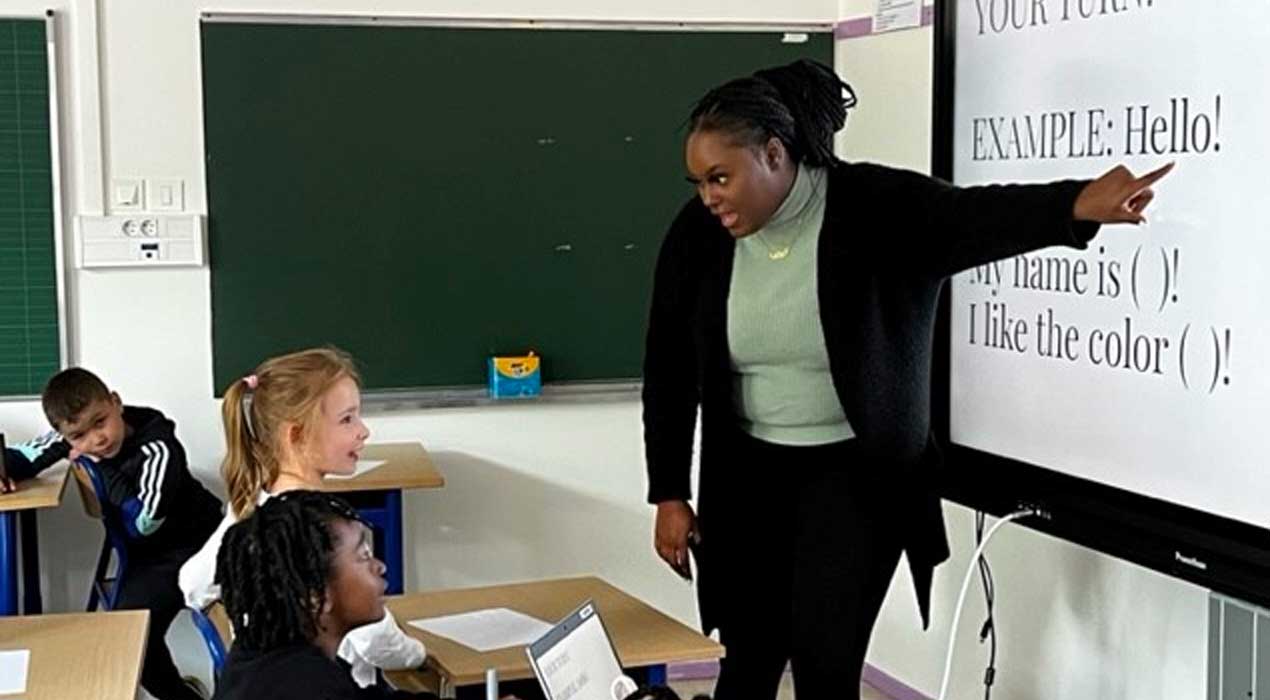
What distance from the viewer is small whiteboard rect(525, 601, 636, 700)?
6.67 ft

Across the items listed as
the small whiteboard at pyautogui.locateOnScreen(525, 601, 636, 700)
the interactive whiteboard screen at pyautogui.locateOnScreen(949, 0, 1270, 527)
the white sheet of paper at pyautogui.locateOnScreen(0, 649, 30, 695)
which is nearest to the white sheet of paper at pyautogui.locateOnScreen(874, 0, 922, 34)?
the interactive whiteboard screen at pyautogui.locateOnScreen(949, 0, 1270, 527)

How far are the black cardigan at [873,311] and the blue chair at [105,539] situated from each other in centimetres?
191

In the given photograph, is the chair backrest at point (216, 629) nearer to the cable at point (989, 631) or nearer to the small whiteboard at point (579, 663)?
the small whiteboard at point (579, 663)

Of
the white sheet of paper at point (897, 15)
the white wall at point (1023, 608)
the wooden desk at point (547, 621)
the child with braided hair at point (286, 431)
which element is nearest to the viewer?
the wooden desk at point (547, 621)

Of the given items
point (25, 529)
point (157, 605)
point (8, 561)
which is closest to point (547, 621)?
point (157, 605)

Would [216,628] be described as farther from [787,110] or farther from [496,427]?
[496,427]

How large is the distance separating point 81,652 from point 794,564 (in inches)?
45.3

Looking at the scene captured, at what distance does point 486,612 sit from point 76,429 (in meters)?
1.80

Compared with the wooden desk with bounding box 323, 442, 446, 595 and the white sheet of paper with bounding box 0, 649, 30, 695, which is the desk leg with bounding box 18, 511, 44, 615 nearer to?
the wooden desk with bounding box 323, 442, 446, 595

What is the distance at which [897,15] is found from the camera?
4.57 meters

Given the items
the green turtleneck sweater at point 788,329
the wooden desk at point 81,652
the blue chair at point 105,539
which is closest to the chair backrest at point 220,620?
the wooden desk at point 81,652

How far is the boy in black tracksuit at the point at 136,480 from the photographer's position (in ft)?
13.4

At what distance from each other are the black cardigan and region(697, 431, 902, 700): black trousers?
0.04 metres

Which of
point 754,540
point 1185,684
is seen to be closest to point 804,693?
point 754,540
